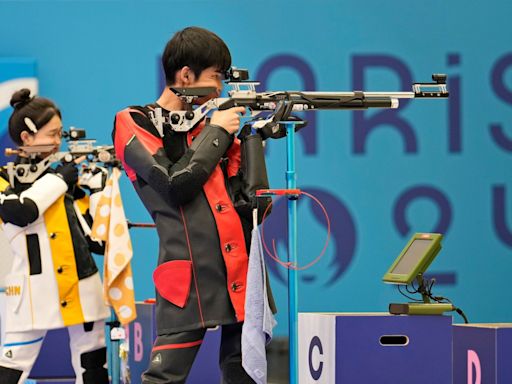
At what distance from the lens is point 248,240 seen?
284cm

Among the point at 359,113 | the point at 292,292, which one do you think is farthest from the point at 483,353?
the point at 359,113

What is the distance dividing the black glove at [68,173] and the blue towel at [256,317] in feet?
5.57

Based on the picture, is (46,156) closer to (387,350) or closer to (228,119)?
(228,119)

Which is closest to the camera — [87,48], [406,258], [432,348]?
[432,348]

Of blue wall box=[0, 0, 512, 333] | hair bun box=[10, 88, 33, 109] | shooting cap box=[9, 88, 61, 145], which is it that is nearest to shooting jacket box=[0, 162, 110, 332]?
shooting cap box=[9, 88, 61, 145]

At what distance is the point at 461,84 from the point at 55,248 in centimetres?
265

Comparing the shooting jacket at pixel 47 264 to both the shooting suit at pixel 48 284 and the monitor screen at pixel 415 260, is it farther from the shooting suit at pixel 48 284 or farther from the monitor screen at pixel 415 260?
the monitor screen at pixel 415 260

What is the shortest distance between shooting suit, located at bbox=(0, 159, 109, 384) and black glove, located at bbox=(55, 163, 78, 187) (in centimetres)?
3

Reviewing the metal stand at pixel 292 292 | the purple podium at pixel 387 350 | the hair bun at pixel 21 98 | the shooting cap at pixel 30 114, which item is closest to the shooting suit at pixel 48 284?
the shooting cap at pixel 30 114

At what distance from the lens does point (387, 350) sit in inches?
127

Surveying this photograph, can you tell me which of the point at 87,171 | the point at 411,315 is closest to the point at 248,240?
the point at 411,315

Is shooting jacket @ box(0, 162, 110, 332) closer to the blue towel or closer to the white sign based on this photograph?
the white sign

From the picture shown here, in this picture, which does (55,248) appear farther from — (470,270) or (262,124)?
(470,270)

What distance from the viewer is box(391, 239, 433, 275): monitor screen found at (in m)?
3.51
